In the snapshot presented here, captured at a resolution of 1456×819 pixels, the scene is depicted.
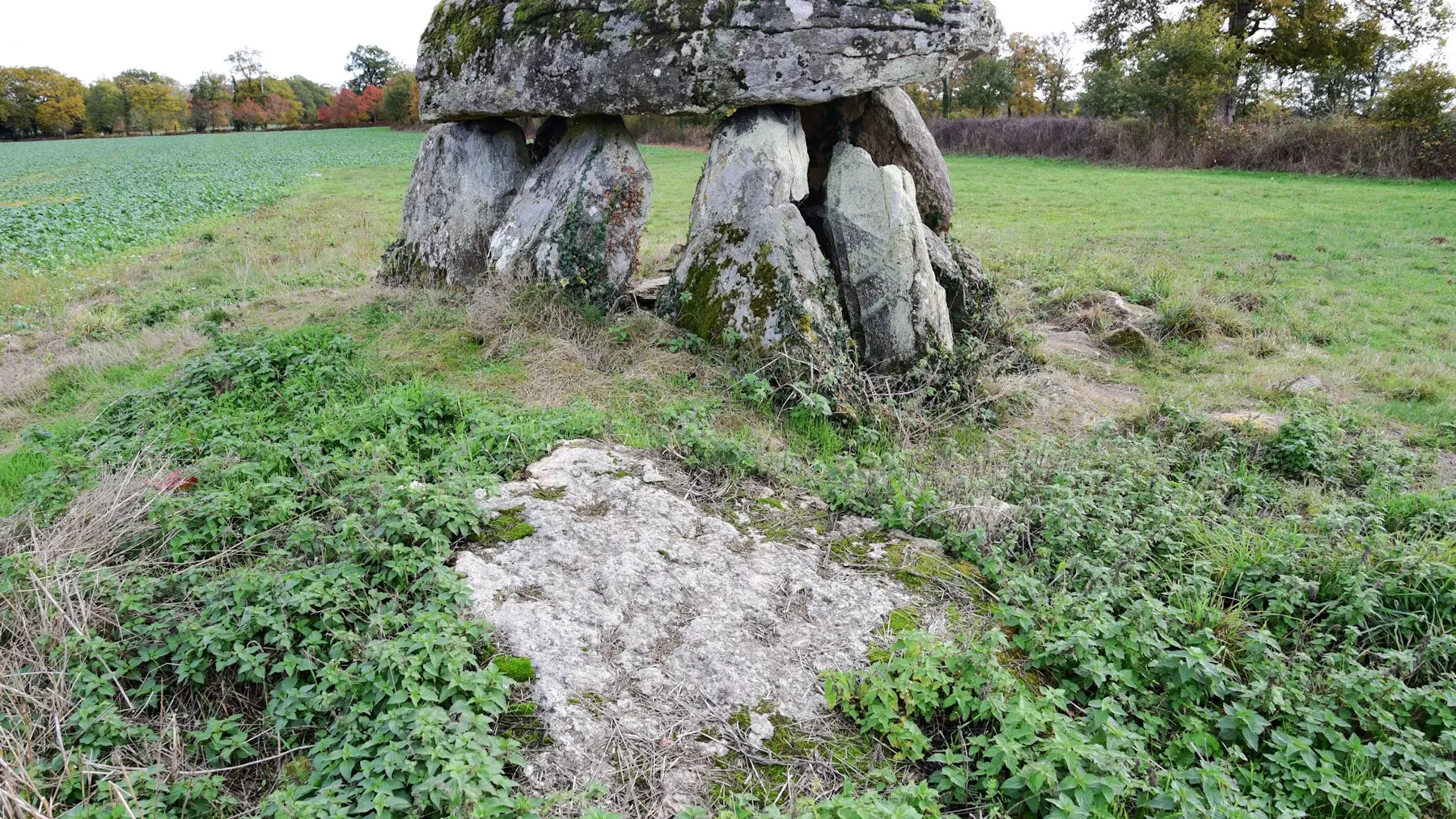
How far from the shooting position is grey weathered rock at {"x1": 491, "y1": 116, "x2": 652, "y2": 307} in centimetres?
847

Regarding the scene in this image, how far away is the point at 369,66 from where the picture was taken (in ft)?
333

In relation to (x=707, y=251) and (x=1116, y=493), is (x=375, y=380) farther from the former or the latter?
(x=1116, y=493)

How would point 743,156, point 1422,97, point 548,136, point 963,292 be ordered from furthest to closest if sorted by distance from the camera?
point 1422,97 → point 548,136 → point 963,292 → point 743,156

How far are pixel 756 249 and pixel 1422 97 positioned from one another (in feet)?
83.5

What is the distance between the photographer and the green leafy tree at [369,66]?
101 m

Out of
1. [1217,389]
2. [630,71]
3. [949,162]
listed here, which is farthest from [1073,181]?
[630,71]

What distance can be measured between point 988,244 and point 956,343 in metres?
6.81

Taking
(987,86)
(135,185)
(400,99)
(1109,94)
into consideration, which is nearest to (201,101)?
(400,99)

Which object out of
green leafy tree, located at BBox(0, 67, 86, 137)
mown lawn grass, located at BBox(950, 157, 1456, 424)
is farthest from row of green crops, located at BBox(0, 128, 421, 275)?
green leafy tree, located at BBox(0, 67, 86, 137)

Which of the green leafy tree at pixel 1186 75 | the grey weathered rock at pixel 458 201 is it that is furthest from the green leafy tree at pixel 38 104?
the green leafy tree at pixel 1186 75

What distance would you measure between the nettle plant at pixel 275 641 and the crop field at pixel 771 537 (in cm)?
2

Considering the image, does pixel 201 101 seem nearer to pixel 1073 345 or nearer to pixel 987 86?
pixel 987 86

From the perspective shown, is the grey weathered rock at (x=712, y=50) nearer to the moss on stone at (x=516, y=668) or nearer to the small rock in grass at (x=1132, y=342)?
the small rock in grass at (x=1132, y=342)

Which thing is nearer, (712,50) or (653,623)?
(653,623)
